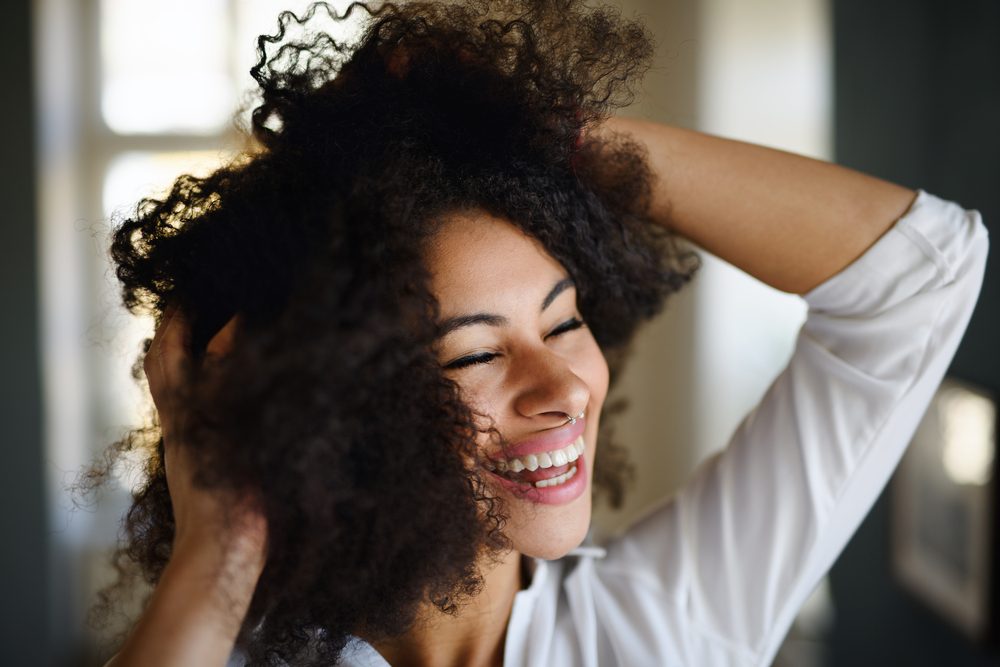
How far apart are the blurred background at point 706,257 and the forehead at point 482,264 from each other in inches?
57.3

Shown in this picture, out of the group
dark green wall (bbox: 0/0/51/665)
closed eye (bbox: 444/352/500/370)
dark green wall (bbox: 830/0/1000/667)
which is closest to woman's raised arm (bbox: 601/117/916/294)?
closed eye (bbox: 444/352/500/370)

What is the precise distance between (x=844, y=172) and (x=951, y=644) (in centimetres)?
171

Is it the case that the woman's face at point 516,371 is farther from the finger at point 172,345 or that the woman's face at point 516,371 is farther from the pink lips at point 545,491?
the finger at point 172,345

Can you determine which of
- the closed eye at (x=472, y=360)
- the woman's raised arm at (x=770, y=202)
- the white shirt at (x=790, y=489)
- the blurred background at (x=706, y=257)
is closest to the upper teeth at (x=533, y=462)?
the closed eye at (x=472, y=360)

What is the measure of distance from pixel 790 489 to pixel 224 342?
751 mm

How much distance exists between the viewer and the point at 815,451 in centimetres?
107

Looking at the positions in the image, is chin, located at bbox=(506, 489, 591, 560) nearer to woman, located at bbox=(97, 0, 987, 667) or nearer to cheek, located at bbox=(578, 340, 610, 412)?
woman, located at bbox=(97, 0, 987, 667)

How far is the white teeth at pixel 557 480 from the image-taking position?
0.95 meters

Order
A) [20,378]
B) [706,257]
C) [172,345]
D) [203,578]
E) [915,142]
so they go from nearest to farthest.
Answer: [203,578]
[172,345]
[915,142]
[706,257]
[20,378]

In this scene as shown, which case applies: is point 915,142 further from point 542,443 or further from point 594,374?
point 542,443

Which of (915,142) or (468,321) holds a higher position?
(915,142)

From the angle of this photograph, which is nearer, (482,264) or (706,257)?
(482,264)

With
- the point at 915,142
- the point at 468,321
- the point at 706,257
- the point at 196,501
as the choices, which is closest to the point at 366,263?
the point at 468,321

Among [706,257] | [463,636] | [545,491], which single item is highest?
[545,491]
